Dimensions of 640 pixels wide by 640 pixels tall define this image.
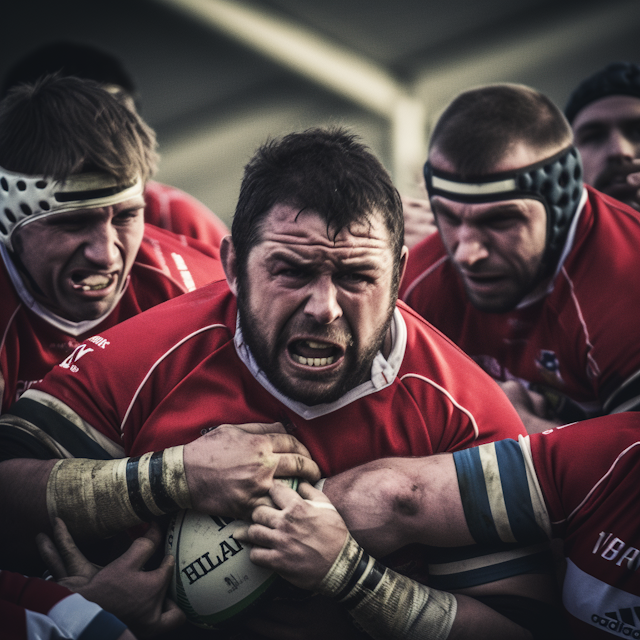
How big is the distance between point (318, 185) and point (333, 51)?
769cm

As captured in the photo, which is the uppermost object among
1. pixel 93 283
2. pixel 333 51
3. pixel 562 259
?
pixel 333 51

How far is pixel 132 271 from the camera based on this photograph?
3457 mm

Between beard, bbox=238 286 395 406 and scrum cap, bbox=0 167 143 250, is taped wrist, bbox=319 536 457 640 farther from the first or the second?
scrum cap, bbox=0 167 143 250

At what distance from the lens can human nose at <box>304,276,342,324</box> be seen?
2371 mm

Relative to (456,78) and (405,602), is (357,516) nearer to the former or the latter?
(405,602)

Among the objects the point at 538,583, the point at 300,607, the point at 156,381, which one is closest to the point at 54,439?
the point at 156,381

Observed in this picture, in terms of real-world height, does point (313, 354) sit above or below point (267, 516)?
above

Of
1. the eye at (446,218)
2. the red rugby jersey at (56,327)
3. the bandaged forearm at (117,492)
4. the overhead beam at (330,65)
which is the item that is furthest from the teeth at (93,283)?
the overhead beam at (330,65)

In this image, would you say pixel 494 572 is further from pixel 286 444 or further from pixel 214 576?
pixel 214 576

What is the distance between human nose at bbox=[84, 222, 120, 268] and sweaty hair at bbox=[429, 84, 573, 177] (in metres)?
1.40

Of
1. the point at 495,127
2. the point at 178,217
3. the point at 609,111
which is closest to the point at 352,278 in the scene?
the point at 495,127

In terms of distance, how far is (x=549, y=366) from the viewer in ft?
11.2

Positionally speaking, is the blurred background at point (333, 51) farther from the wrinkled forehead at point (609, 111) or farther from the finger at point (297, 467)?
the finger at point (297, 467)

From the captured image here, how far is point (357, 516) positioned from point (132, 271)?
154cm
